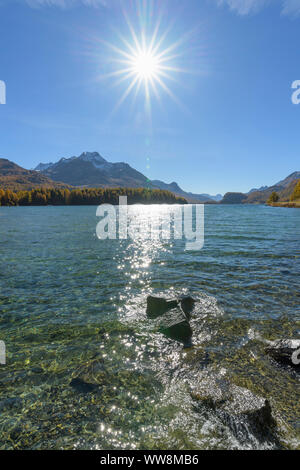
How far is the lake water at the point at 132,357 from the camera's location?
5.54m

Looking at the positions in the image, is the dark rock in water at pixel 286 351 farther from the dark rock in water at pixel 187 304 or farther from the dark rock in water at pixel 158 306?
the dark rock in water at pixel 158 306

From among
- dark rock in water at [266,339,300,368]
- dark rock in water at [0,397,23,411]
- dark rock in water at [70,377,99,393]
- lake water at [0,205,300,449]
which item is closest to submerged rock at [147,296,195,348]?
lake water at [0,205,300,449]

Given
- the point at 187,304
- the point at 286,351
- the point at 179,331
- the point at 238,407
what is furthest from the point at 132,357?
the point at 286,351

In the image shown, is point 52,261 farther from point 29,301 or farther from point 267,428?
point 267,428

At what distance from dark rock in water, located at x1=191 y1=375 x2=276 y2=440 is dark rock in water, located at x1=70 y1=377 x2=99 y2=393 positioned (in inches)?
124

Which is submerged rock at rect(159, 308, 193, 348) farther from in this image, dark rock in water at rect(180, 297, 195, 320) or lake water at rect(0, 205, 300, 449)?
dark rock in water at rect(180, 297, 195, 320)

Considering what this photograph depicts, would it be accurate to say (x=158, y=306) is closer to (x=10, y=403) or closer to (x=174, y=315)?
(x=174, y=315)

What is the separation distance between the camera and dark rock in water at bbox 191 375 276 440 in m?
5.50

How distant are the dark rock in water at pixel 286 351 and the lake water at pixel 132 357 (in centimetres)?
Answer: 38

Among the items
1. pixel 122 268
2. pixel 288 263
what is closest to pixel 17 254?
pixel 122 268

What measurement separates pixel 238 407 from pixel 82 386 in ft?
15.5

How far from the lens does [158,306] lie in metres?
11.6

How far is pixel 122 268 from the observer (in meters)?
20.1

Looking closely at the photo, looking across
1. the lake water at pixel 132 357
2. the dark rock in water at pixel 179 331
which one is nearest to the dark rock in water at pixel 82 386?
the lake water at pixel 132 357
